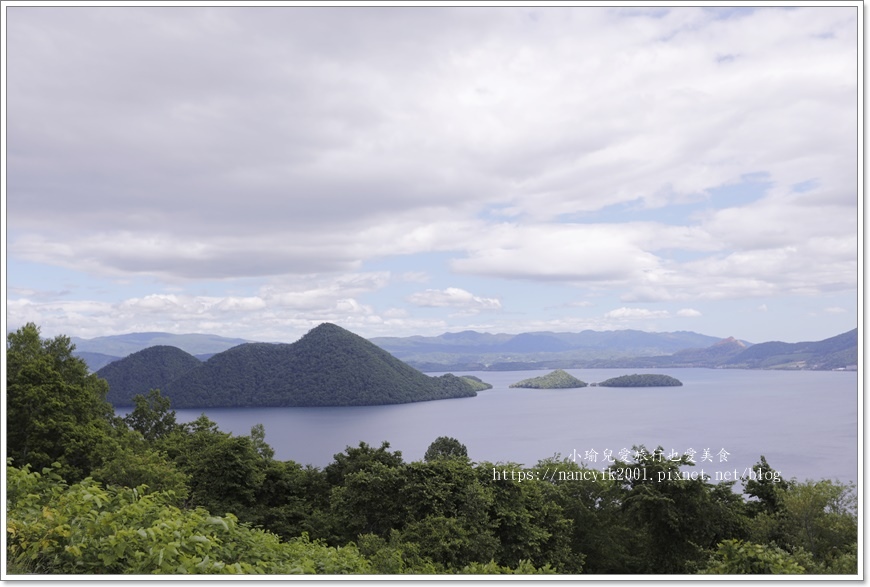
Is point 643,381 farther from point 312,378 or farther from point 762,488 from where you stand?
point 762,488

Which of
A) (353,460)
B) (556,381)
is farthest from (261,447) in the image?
(556,381)

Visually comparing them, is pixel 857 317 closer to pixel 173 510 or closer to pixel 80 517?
pixel 173 510

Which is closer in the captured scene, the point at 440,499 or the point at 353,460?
the point at 440,499

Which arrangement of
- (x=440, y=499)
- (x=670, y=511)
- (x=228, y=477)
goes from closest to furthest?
1. (x=670, y=511)
2. (x=440, y=499)
3. (x=228, y=477)

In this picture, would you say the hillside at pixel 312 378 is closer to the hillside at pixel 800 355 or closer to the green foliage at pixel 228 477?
the hillside at pixel 800 355
